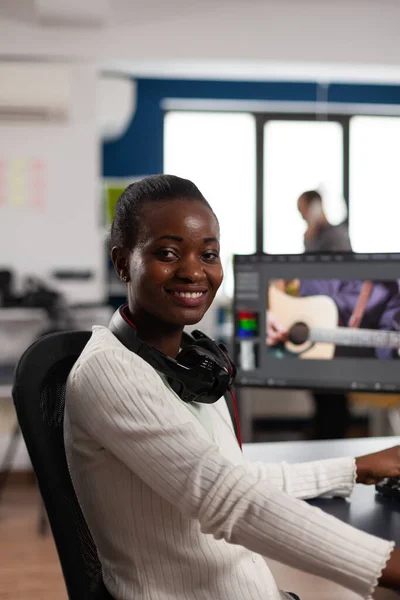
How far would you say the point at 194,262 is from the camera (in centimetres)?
103

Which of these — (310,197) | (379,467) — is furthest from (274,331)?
(310,197)

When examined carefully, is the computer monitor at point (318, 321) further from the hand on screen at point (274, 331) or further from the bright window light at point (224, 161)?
the bright window light at point (224, 161)

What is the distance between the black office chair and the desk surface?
405mm

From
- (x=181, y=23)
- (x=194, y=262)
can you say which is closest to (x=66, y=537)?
(x=194, y=262)

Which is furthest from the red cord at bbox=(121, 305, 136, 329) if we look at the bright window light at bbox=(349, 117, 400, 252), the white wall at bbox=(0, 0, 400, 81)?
the bright window light at bbox=(349, 117, 400, 252)

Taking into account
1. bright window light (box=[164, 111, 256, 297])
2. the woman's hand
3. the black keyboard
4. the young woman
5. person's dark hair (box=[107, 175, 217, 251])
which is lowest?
the black keyboard

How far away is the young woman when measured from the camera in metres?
0.84

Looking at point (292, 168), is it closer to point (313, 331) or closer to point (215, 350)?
point (313, 331)

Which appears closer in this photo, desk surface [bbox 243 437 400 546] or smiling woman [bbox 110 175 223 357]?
smiling woman [bbox 110 175 223 357]

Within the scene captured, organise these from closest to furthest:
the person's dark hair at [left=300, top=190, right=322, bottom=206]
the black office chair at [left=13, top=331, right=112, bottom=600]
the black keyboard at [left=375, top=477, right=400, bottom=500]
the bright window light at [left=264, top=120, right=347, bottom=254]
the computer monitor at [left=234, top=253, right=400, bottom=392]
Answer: the black office chair at [left=13, top=331, right=112, bottom=600] < the black keyboard at [left=375, top=477, right=400, bottom=500] < the computer monitor at [left=234, top=253, right=400, bottom=392] < the person's dark hair at [left=300, top=190, right=322, bottom=206] < the bright window light at [left=264, top=120, right=347, bottom=254]

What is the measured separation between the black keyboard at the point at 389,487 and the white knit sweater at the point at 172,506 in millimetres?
287

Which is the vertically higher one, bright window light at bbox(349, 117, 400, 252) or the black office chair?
bright window light at bbox(349, 117, 400, 252)

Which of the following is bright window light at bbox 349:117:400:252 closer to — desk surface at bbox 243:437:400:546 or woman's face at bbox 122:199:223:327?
desk surface at bbox 243:437:400:546

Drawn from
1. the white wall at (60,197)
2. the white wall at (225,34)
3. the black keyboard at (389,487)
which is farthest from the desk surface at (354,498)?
the white wall at (225,34)
